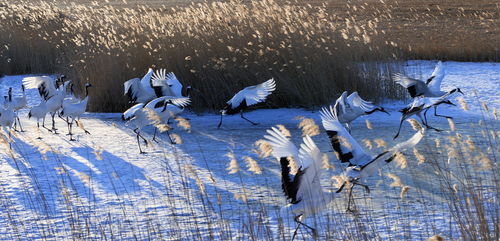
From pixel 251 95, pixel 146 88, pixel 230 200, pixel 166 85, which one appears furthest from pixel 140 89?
pixel 230 200

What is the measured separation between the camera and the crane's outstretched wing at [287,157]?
4004 millimetres

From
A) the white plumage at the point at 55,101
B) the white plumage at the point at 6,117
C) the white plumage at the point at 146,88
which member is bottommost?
the white plumage at the point at 6,117

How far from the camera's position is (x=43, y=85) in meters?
9.82

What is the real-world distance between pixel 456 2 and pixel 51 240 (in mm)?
28561

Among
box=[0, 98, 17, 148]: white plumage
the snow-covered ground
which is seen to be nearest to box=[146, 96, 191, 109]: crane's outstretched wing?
the snow-covered ground

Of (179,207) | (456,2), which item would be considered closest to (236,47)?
(179,207)

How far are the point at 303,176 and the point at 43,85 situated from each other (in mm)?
6560

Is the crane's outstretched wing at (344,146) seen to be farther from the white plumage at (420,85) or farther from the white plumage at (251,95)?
the white plumage at (420,85)

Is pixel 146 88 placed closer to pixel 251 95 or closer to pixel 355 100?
pixel 251 95

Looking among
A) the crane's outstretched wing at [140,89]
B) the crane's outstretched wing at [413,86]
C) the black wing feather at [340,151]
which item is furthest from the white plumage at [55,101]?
the black wing feather at [340,151]

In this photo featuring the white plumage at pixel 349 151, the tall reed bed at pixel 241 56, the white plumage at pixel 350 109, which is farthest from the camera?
the tall reed bed at pixel 241 56

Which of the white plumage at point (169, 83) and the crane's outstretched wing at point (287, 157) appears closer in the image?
the crane's outstretched wing at point (287, 157)

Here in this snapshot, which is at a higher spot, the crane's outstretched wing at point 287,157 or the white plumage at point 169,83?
the white plumage at point 169,83

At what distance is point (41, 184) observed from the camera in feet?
21.2
